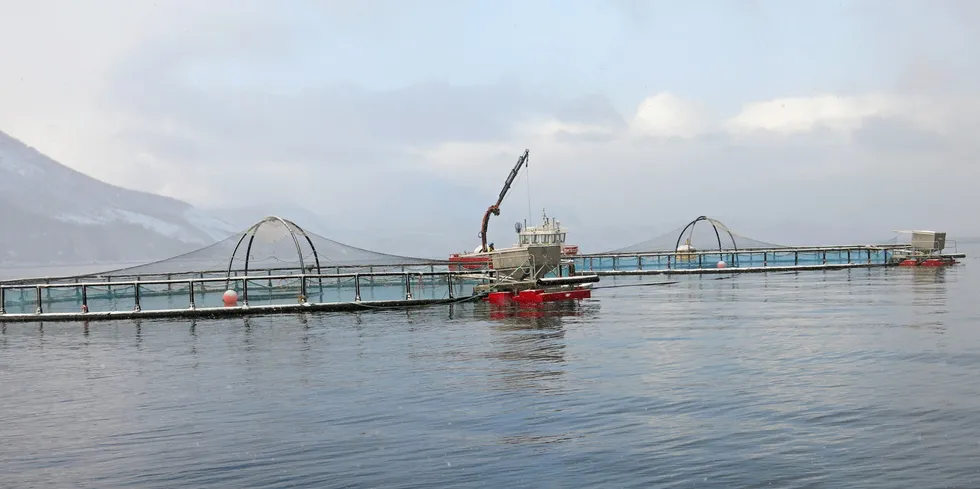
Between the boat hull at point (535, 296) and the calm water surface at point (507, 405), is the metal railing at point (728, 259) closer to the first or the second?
the boat hull at point (535, 296)

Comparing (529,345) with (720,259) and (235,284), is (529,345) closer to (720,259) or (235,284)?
(235,284)

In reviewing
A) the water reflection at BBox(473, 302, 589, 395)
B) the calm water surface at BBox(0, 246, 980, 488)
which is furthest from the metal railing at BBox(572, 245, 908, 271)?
the calm water surface at BBox(0, 246, 980, 488)

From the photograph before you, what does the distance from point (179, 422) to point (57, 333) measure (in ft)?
107

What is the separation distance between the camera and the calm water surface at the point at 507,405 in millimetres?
18109

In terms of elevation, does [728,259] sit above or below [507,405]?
above

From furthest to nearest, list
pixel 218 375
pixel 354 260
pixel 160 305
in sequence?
pixel 354 260 < pixel 160 305 < pixel 218 375

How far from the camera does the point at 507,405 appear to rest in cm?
2486

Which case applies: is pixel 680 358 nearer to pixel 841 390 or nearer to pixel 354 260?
pixel 841 390

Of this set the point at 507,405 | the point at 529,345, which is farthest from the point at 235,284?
the point at 507,405

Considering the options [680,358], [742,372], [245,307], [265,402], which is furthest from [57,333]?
[742,372]

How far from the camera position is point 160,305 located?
64250 mm

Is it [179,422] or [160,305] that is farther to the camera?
[160,305]

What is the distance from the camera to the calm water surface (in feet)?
59.4

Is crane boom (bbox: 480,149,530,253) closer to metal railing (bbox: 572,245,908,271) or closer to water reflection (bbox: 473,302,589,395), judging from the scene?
metal railing (bbox: 572,245,908,271)
